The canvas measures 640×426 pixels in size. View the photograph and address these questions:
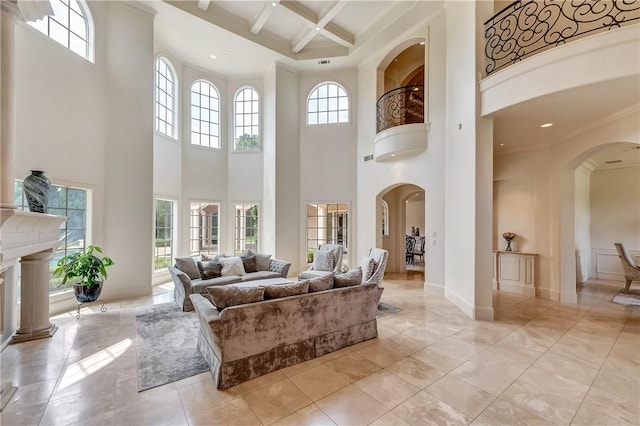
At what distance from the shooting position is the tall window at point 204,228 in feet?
25.5

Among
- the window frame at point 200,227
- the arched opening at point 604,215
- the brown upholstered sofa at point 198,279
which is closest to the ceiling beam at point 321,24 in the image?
the window frame at point 200,227

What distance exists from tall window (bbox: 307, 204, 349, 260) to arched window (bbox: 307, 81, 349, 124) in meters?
2.63

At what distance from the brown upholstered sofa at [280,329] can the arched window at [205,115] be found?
6.10 metres

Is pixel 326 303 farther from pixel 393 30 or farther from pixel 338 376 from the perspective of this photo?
pixel 393 30

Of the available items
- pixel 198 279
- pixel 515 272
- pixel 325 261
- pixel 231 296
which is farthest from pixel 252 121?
pixel 515 272

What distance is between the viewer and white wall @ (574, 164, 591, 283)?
22.7 ft

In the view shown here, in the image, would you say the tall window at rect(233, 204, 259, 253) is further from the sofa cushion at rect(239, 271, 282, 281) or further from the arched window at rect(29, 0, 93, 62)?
the arched window at rect(29, 0, 93, 62)

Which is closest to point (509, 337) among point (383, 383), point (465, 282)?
point (465, 282)

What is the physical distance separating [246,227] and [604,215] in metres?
9.94

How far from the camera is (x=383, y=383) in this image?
2.70 meters

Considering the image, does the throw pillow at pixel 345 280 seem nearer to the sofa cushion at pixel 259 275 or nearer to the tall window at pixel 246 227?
the sofa cushion at pixel 259 275

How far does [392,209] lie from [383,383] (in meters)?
6.23

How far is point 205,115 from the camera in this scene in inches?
322

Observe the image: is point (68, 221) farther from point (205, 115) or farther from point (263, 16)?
point (263, 16)
